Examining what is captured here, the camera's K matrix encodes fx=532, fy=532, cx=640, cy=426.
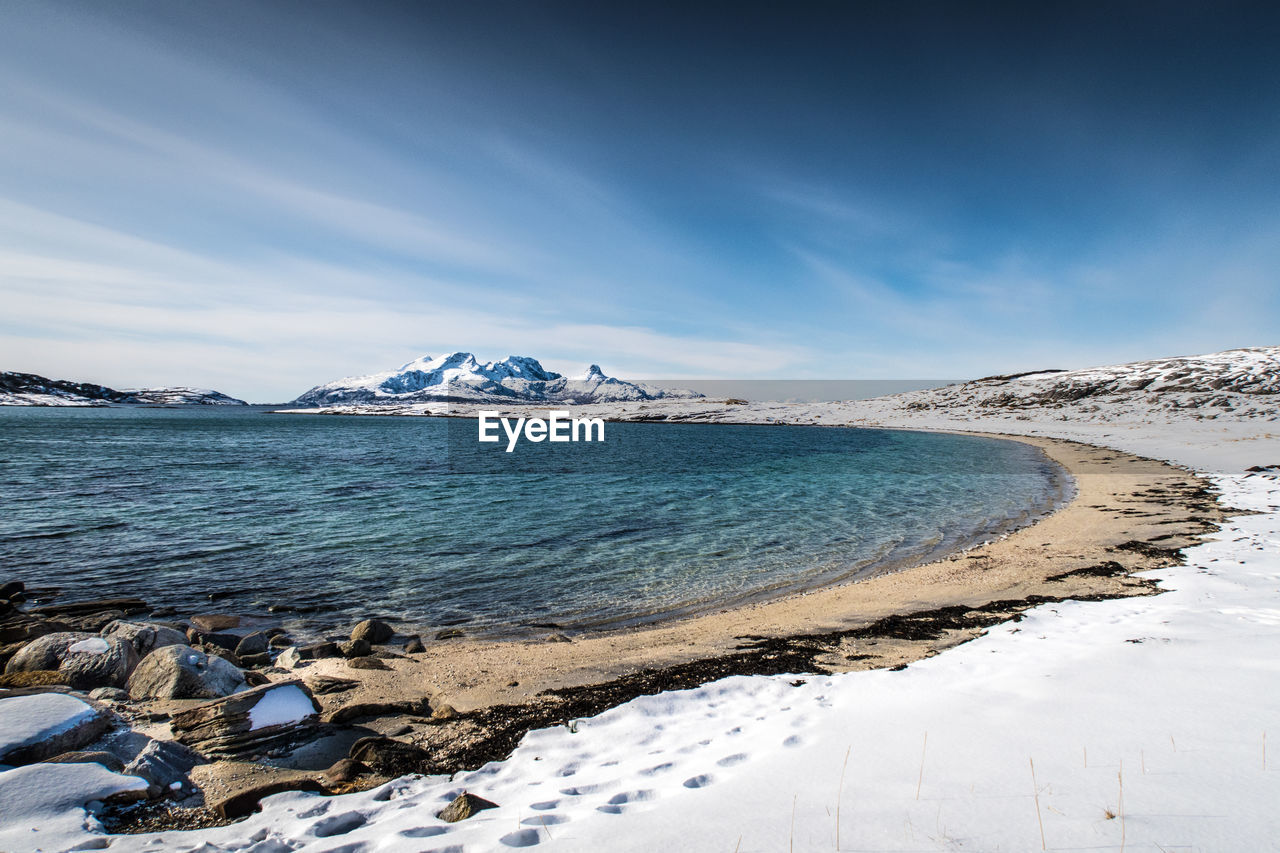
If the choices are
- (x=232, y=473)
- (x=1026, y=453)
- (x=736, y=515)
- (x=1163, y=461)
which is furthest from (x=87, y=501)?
(x=1026, y=453)

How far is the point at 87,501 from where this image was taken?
975 inches

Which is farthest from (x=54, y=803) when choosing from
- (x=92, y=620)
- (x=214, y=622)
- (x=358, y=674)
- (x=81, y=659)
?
(x=92, y=620)

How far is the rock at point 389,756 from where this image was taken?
562 cm

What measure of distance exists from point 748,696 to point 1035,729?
3.17m

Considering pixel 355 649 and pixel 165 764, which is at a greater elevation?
pixel 165 764

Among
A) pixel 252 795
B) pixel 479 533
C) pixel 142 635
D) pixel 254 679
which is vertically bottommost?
pixel 479 533

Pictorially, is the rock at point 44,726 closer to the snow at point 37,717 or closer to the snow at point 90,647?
the snow at point 37,717

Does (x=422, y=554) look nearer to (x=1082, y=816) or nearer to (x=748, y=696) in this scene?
(x=748, y=696)

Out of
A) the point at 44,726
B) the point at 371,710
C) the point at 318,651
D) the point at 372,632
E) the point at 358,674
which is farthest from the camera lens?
the point at 372,632

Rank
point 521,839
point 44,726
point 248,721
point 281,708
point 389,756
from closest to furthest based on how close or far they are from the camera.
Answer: point 521,839, point 44,726, point 389,756, point 248,721, point 281,708

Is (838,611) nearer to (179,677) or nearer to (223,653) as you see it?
(179,677)

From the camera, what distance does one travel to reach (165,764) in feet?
17.3

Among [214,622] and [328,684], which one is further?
[214,622]

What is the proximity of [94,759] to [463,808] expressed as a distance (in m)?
3.82
